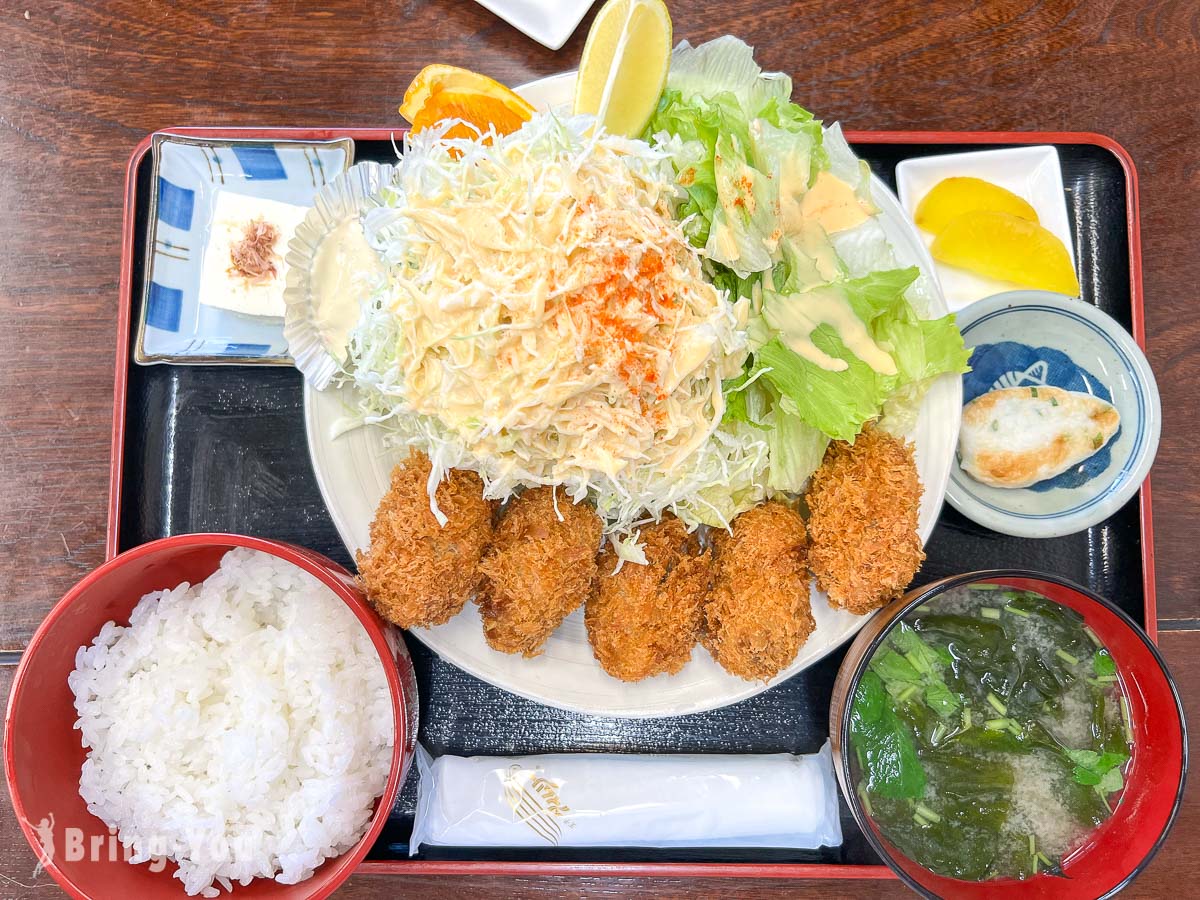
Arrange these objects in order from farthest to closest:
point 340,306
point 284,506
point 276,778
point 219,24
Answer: point 219,24, point 284,506, point 340,306, point 276,778

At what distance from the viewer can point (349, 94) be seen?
1988 millimetres

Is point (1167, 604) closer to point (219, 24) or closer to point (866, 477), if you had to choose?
point (866, 477)

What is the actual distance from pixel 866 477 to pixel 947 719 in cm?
58

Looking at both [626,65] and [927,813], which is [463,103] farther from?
[927,813]

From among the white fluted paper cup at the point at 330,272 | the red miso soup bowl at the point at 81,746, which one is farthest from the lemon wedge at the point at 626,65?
the red miso soup bowl at the point at 81,746

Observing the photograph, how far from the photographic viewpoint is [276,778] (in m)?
1.58

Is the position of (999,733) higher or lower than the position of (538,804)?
higher

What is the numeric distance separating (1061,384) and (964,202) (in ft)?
1.71

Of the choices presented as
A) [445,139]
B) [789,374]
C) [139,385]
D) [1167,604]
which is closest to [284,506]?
[139,385]

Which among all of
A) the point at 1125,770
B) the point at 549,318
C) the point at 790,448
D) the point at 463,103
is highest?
the point at 463,103

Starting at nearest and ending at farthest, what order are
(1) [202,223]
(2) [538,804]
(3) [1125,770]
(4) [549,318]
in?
(4) [549,318] → (3) [1125,770] → (2) [538,804] → (1) [202,223]

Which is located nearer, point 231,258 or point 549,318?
point 549,318

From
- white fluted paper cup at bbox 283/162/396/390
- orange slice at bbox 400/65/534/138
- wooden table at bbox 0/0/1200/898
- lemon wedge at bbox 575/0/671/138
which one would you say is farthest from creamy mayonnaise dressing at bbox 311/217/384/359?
lemon wedge at bbox 575/0/671/138

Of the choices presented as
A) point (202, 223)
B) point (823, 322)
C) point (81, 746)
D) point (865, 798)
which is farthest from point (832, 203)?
point (81, 746)
